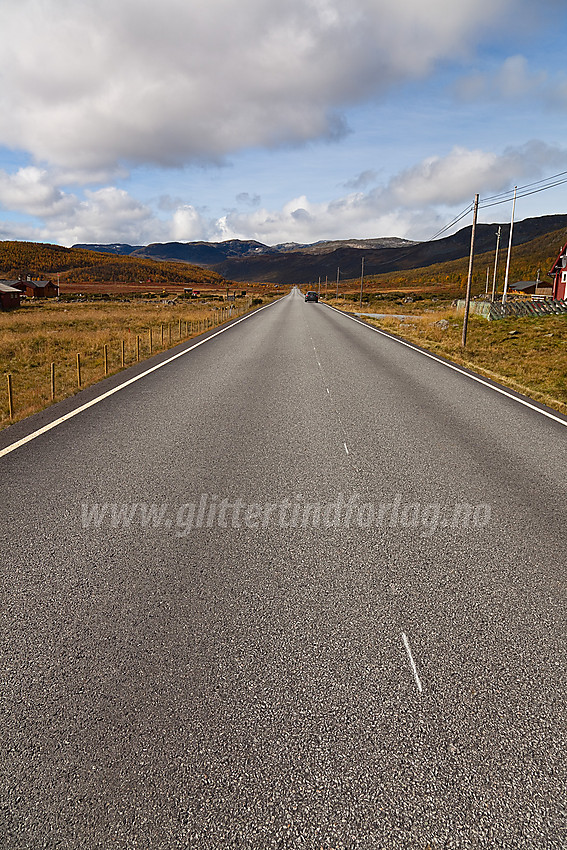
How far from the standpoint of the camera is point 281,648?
327 cm

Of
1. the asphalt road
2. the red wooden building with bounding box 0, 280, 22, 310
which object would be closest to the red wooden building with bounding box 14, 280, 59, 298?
the red wooden building with bounding box 0, 280, 22, 310

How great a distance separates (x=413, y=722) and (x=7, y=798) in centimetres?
194

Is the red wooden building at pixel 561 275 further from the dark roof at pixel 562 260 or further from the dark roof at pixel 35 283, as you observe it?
the dark roof at pixel 35 283

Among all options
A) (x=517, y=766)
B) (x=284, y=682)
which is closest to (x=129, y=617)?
(x=284, y=682)

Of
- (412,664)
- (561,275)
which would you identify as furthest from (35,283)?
(412,664)

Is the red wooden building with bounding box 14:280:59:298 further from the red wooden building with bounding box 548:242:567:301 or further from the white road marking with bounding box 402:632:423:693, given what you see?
the white road marking with bounding box 402:632:423:693

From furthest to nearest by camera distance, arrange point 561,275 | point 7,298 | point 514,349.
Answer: point 7,298 → point 561,275 → point 514,349

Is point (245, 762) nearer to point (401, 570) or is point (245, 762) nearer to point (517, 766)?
point (517, 766)

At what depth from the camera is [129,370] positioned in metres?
14.3

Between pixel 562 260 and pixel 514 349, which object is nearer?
pixel 514 349

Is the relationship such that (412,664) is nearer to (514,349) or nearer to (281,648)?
(281,648)

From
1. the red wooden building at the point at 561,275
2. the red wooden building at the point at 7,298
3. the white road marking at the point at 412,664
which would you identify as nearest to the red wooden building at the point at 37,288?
the red wooden building at the point at 7,298

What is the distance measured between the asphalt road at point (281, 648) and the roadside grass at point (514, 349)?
24.0 ft

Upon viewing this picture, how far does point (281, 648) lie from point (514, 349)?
21342mm
